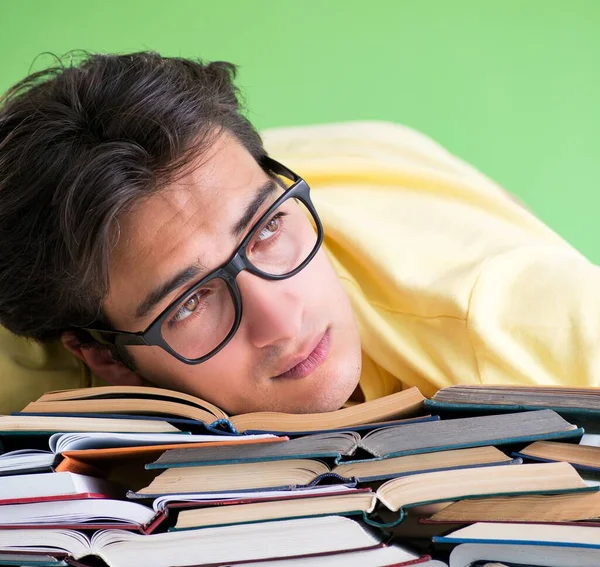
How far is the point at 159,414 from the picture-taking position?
97 cm

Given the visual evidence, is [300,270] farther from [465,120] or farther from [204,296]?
[465,120]

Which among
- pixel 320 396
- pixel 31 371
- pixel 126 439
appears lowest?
pixel 126 439

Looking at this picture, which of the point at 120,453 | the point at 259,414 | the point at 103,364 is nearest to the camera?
the point at 120,453

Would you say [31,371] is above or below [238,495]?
above

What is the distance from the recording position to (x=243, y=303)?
3.83 ft

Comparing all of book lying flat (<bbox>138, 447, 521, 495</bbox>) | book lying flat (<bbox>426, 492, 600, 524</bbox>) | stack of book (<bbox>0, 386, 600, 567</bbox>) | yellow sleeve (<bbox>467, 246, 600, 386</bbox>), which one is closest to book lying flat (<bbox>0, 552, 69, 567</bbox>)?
stack of book (<bbox>0, 386, 600, 567</bbox>)

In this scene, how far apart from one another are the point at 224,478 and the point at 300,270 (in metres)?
0.45

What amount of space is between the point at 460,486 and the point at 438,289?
599 millimetres

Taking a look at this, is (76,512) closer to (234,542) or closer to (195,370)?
(234,542)

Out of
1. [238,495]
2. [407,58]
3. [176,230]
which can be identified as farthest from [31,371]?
[407,58]

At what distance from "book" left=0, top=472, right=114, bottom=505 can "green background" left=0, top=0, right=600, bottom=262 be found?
2.09 metres

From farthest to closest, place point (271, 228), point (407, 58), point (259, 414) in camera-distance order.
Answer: point (407, 58) < point (271, 228) < point (259, 414)

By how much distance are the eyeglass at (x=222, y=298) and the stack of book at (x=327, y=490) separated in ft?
0.91

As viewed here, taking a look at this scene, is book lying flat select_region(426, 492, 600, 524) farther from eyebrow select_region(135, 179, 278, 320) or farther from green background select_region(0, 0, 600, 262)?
green background select_region(0, 0, 600, 262)
